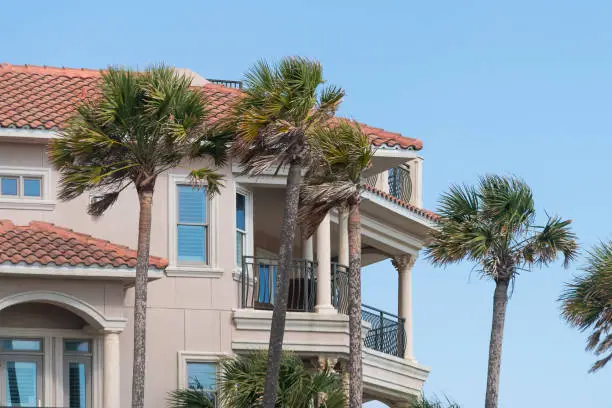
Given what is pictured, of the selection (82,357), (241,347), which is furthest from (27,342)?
(241,347)

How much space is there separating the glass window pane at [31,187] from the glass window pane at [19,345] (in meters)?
3.24

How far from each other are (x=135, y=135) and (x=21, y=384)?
6457 millimetres

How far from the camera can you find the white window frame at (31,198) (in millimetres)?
39406

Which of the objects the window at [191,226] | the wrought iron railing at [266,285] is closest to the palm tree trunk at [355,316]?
the wrought iron railing at [266,285]

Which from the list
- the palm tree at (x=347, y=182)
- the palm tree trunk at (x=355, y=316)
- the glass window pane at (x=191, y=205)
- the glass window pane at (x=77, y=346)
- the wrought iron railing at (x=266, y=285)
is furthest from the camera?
the wrought iron railing at (x=266, y=285)

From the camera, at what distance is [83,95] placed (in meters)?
41.3

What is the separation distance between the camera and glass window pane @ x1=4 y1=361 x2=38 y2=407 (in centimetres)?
3781

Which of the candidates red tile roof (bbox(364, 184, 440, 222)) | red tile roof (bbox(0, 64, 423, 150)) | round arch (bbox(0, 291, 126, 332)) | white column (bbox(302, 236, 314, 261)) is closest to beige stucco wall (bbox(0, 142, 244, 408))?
red tile roof (bbox(0, 64, 423, 150))

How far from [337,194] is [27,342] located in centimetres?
775

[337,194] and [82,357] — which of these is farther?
[82,357]

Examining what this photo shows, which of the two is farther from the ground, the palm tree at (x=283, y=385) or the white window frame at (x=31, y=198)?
the white window frame at (x=31, y=198)

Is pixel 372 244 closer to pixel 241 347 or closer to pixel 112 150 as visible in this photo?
pixel 241 347

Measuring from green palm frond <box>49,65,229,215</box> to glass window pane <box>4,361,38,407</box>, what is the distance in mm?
4647

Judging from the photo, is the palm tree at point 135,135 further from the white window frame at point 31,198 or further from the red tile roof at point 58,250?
the white window frame at point 31,198
